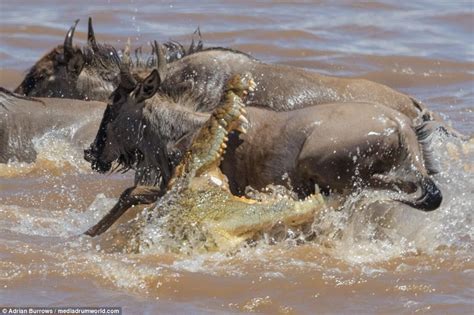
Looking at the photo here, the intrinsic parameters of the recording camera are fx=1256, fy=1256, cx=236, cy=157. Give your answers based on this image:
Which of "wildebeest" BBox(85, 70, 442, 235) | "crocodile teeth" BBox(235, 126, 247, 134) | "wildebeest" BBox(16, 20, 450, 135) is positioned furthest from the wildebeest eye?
"crocodile teeth" BBox(235, 126, 247, 134)

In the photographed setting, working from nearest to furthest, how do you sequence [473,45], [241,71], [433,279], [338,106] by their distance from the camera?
[433,279], [338,106], [241,71], [473,45]

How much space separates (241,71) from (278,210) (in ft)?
8.39

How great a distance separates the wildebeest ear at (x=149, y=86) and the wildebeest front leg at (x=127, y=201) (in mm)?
647

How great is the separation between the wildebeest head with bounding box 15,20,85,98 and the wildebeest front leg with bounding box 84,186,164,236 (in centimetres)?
436

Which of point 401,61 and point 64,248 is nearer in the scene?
point 64,248

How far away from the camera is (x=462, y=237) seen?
855 cm

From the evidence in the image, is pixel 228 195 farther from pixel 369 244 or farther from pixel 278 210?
pixel 369 244

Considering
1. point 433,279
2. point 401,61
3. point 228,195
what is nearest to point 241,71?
point 228,195

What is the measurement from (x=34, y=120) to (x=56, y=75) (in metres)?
0.94

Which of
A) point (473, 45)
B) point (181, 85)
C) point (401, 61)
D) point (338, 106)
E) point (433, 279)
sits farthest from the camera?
point (473, 45)

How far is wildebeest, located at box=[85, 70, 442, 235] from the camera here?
7910mm

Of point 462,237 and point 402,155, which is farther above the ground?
point 402,155

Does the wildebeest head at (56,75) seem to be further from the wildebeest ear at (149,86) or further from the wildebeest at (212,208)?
the wildebeest at (212,208)

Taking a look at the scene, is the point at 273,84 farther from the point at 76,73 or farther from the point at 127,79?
the point at 76,73
